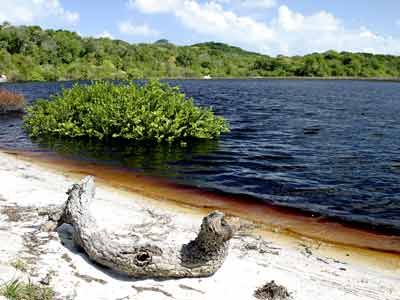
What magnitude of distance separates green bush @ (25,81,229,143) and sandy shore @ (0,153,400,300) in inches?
481

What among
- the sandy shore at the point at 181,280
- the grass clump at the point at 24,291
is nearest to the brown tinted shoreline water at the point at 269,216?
the sandy shore at the point at 181,280

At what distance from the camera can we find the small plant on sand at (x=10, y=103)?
39094mm

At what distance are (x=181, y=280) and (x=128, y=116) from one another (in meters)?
17.0

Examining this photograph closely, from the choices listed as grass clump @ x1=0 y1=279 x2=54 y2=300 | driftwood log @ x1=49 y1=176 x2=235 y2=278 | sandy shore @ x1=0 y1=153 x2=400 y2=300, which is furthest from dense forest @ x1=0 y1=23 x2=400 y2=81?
grass clump @ x1=0 y1=279 x2=54 y2=300

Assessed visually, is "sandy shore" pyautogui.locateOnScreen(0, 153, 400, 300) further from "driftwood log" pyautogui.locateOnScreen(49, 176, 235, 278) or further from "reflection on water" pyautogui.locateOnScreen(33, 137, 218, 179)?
"reflection on water" pyautogui.locateOnScreen(33, 137, 218, 179)

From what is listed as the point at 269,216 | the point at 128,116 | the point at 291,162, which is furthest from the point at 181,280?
the point at 128,116

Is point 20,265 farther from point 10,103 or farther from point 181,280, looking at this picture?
point 10,103

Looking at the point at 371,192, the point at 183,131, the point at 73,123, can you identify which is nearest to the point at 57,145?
the point at 73,123

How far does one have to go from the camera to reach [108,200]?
524 inches

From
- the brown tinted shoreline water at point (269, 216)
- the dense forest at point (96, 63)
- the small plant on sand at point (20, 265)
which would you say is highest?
the dense forest at point (96, 63)

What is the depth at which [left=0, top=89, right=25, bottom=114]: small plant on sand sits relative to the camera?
39094 mm

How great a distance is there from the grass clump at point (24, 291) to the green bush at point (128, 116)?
17.2m

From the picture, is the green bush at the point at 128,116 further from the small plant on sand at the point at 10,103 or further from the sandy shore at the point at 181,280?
the small plant on sand at the point at 10,103

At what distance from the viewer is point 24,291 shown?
6.86 meters
